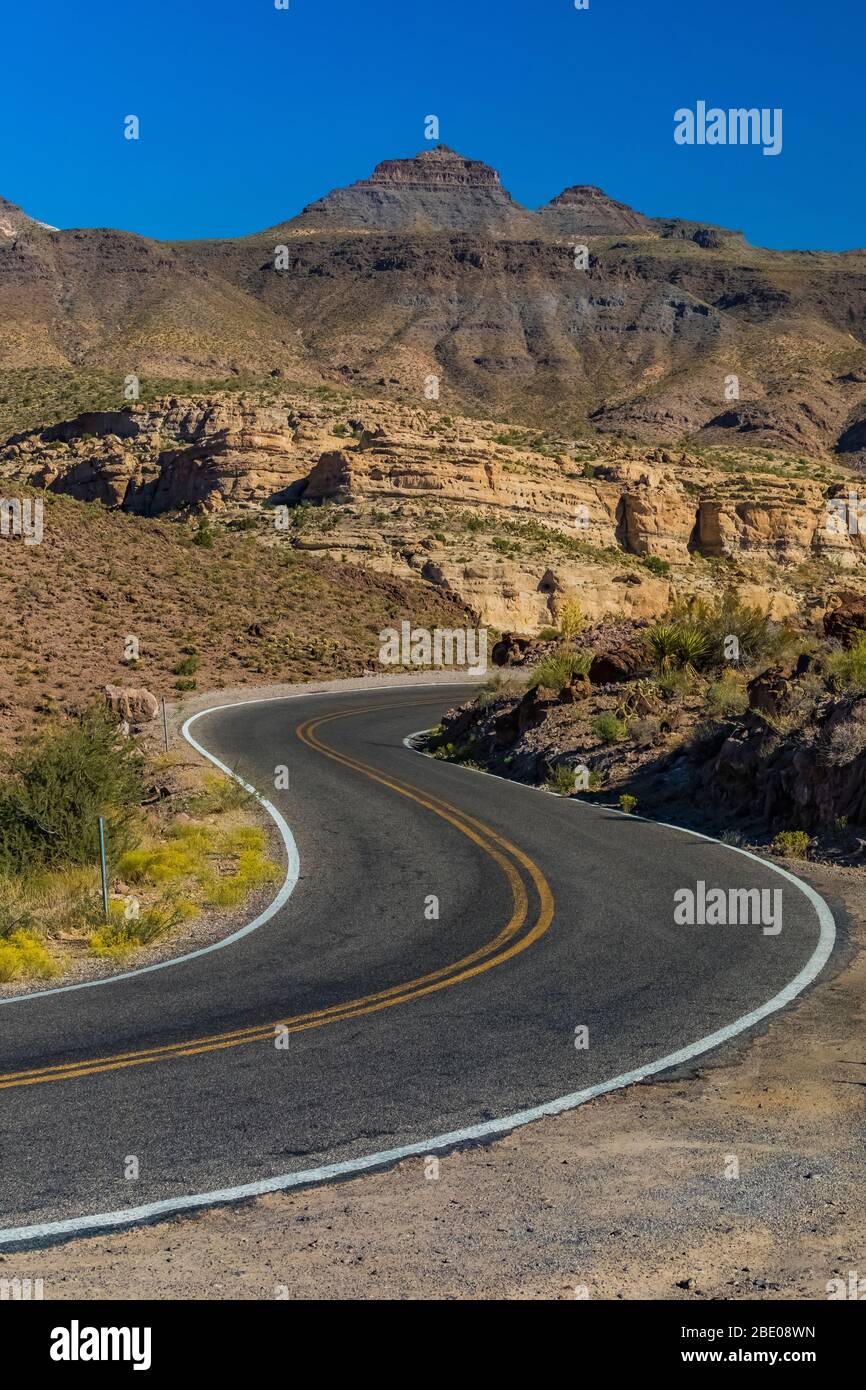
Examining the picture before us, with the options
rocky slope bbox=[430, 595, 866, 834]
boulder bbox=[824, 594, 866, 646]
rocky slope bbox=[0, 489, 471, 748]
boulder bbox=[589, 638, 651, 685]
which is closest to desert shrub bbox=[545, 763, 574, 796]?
rocky slope bbox=[430, 595, 866, 834]

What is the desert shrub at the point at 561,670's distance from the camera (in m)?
27.0

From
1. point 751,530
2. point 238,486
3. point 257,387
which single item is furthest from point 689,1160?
point 257,387

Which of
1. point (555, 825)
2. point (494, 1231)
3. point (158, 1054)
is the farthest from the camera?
point (555, 825)

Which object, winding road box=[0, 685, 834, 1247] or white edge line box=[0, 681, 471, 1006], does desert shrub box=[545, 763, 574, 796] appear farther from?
white edge line box=[0, 681, 471, 1006]

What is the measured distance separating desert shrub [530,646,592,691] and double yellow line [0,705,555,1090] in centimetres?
991

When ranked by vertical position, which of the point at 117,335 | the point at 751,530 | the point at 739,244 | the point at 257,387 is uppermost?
the point at 739,244

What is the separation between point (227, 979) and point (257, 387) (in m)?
74.5

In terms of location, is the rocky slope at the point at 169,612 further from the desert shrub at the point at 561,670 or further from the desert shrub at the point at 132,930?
the desert shrub at the point at 132,930

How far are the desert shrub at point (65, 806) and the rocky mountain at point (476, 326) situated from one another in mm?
73724

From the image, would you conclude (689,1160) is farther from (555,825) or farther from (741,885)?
(555,825)

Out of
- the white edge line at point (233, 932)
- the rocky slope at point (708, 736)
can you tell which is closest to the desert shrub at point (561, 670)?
the rocky slope at point (708, 736)
